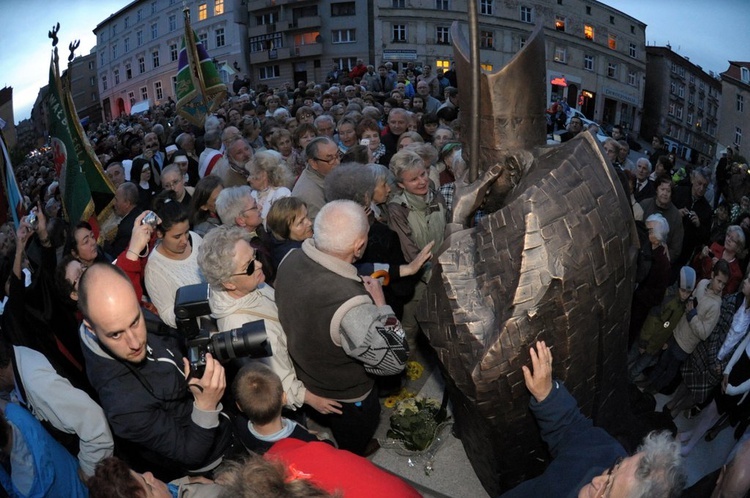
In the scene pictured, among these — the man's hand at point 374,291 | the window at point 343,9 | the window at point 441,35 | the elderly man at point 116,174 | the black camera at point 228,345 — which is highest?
the window at point 343,9

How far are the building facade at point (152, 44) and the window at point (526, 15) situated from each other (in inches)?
648

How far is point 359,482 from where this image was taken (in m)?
1.46

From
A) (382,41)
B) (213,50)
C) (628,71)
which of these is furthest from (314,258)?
(213,50)

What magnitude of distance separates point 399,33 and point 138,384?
25.1 m

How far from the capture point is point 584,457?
1.85 m

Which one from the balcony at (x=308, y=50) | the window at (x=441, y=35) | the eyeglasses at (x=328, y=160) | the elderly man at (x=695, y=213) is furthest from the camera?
the balcony at (x=308, y=50)

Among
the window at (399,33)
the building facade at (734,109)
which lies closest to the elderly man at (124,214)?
the building facade at (734,109)

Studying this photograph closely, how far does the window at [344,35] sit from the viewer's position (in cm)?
3042

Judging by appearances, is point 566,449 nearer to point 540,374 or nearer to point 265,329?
point 540,374

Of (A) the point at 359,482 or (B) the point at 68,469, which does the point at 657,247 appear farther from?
(B) the point at 68,469

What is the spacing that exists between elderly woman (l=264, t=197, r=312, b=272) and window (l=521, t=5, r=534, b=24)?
1318cm

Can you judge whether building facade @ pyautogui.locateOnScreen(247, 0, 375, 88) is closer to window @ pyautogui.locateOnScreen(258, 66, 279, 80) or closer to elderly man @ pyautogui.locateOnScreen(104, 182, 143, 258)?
window @ pyautogui.locateOnScreen(258, 66, 279, 80)

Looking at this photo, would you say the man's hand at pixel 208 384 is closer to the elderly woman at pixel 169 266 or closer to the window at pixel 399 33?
the elderly woman at pixel 169 266

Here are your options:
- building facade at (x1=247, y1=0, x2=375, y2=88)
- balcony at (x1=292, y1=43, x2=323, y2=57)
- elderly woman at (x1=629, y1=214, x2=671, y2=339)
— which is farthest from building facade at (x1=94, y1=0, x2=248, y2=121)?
elderly woman at (x1=629, y1=214, x2=671, y2=339)
